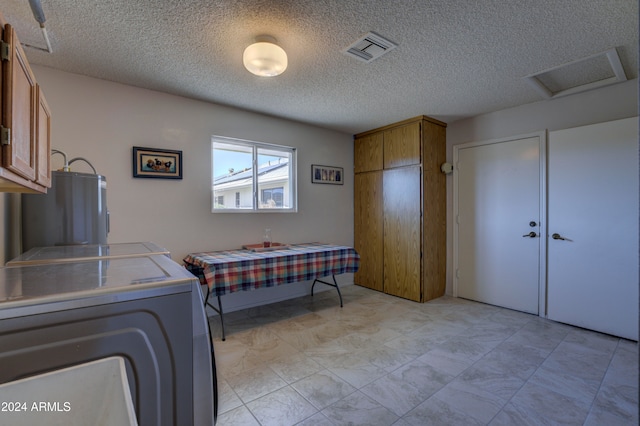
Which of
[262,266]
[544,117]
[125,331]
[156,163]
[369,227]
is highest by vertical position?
[544,117]

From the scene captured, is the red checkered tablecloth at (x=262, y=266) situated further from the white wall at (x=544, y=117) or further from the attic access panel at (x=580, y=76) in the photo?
the attic access panel at (x=580, y=76)

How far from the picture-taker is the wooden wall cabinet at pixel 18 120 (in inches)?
39.2

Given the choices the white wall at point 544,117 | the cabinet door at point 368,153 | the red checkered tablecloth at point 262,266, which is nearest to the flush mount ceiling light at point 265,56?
the red checkered tablecloth at point 262,266

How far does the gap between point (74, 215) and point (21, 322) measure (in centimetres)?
166

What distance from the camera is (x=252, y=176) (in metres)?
→ 3.69

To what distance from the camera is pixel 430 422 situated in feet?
5.34

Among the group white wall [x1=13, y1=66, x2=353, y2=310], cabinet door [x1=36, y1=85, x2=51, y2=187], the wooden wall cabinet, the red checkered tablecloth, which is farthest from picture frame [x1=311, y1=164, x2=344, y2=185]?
the wooden wall cabinet

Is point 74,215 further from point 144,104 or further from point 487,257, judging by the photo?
point 487,257

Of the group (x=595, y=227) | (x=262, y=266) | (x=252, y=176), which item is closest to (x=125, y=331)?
(x=262, y=266)

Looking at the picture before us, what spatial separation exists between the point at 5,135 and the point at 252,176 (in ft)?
8.91

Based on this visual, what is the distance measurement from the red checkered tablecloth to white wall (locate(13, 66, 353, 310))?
371 millimetres

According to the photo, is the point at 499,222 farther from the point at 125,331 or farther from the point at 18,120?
the point at 18,120

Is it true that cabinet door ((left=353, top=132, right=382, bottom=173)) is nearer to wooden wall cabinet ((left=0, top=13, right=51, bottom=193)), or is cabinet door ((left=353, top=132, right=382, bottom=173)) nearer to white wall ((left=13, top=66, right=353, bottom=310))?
white wall ((left=13, top=66, right=353, bottom=310))

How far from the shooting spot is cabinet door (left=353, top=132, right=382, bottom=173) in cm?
430
